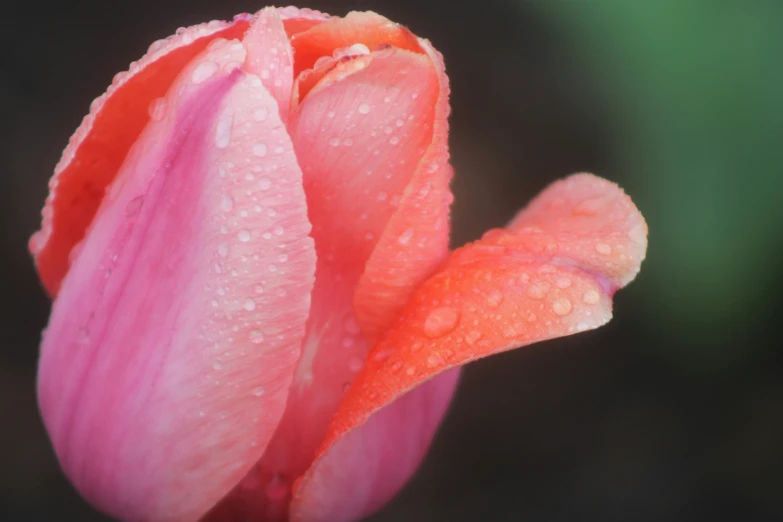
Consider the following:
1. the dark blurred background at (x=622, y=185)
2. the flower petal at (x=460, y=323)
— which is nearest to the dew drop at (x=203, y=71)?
the flower petal at (x=460, y=323)

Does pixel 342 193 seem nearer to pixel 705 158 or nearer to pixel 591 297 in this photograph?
pixel 591 297

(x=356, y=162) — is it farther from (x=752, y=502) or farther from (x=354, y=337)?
(x=752, y=502)

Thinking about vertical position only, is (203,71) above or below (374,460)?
above

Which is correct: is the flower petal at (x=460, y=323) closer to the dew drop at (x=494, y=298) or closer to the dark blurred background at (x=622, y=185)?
the dew drop at (x=494, y=298)

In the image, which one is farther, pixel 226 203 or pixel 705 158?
pixel 705 158

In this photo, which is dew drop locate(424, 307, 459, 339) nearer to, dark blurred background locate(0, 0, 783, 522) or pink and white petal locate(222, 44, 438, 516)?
pink and white petal locate(222, 44, 438, 516)

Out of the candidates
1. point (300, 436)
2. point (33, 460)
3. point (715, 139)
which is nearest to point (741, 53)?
point (715, 139)

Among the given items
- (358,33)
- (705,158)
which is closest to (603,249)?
(358,33)
